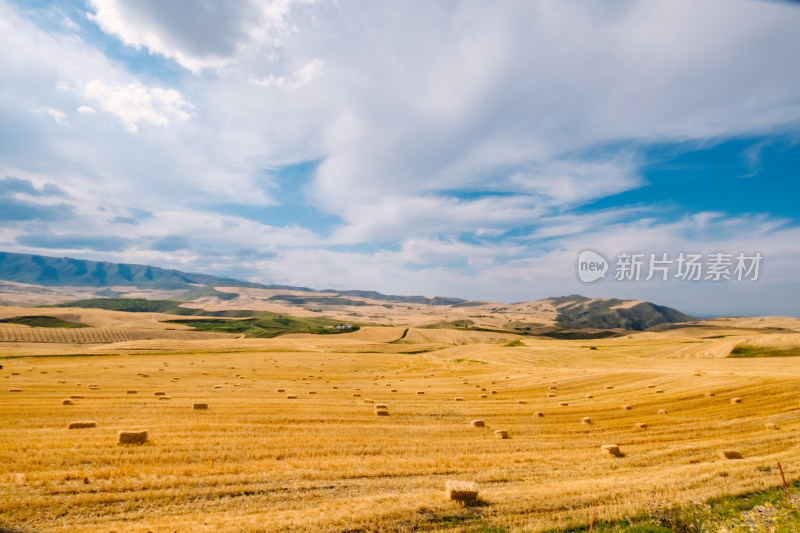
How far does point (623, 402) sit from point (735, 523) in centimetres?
2088

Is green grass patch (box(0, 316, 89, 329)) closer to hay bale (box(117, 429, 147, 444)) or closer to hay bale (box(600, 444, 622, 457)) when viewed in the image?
hay bale (box(117, 429, 147, 444))

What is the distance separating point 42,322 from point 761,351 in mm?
222914

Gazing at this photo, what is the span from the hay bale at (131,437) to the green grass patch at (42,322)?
182m

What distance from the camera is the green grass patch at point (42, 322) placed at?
15462cm

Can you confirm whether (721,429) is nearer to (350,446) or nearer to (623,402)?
(623,402)

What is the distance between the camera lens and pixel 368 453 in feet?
51.7

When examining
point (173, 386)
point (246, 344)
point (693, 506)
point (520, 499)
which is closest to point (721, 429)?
point (693, 506)

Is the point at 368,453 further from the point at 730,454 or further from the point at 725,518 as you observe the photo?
the point at 730,454

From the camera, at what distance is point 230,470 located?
1244 centimetres

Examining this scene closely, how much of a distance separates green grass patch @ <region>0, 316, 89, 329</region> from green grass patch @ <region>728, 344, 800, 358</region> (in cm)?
20180

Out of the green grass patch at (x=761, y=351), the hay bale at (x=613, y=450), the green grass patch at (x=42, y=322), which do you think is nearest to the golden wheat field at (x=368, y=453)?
the hay bale at (x=613, y=450)

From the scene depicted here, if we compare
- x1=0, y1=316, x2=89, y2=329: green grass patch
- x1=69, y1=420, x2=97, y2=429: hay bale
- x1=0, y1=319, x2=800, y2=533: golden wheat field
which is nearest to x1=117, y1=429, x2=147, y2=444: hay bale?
x1=0, y1=319, x2=800, y2=533: golden wheat field

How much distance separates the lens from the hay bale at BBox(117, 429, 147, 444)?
1461 cm

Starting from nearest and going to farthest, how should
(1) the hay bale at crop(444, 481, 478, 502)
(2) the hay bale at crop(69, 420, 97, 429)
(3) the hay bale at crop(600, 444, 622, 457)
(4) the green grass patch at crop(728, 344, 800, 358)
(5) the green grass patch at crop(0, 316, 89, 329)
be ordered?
(1) the hay bale at crop(444, 481, 478, 502)
(3) the hay bale at crop(600, 444, 622, 457)
(2) the hay bale at crop(69, 420, 97, 429)
(4) the green grass patch at crop(728, 344, 800, 358)
(5) the green grass patch at crop(0, 316, 89, 329)
